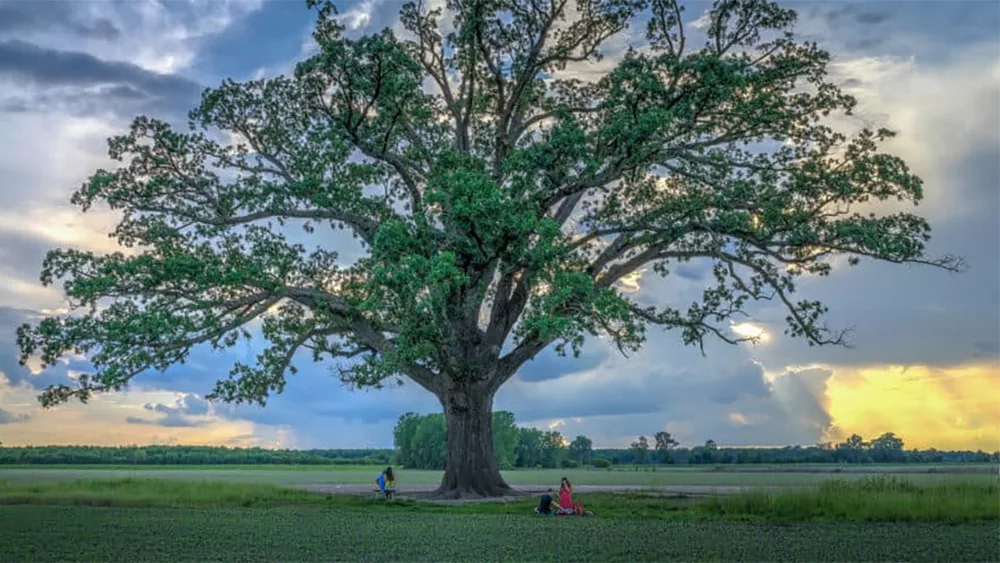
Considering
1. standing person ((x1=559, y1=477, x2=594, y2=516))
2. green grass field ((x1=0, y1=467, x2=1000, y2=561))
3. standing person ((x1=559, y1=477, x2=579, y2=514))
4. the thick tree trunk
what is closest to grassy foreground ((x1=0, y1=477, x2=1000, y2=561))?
green grass field ((x1=0, y1=467, x2=1000, y2=561))

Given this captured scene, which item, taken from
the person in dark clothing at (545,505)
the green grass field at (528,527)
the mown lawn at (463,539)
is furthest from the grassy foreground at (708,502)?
the mown lawn at (463,539)

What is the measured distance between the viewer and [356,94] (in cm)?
3152

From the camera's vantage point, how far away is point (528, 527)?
22234 millimetres

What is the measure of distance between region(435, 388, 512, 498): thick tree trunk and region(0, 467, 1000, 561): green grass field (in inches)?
104

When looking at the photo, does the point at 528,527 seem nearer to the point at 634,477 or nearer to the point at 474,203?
the point at 474,203

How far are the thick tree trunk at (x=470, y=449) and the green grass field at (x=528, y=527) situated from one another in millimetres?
2639

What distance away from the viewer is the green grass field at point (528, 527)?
1678cm

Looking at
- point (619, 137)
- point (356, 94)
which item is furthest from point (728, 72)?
point (356, 94)

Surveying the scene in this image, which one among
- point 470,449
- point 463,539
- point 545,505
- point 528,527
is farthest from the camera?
point 470,449

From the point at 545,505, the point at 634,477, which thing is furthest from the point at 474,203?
the point at 634,477

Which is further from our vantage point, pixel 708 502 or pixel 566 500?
pixel 708 502

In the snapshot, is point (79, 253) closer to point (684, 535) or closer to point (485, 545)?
point (485, 545)

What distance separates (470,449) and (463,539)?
46.7 ft

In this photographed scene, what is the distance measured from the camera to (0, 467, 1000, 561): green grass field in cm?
1678
